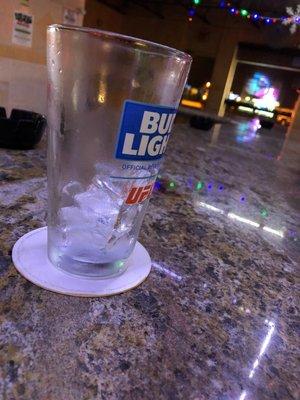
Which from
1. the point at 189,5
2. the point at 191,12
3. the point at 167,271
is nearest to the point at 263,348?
the point at 167,271

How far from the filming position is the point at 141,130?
0.78ft

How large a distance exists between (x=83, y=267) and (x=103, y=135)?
11 cm

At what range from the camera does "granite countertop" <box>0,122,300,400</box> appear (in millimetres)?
205

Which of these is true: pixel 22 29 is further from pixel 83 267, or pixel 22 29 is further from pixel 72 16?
pixel 83 267

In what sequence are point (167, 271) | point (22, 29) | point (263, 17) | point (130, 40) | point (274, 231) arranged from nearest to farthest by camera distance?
point (130, 40)
point (167, 271)
point (274, 231)
point (22, 29)
point (263, 17)

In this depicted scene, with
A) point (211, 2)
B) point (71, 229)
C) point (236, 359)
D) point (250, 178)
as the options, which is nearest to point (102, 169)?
point (71, 229)

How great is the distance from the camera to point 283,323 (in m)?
0.29

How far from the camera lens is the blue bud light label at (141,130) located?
0.23 meters

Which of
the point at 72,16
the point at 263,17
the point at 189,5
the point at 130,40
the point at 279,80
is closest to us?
the point at 130,40

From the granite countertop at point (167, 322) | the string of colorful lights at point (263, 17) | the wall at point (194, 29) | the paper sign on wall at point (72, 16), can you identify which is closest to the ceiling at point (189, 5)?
the wall at point (194, 29)

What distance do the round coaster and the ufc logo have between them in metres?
0.07

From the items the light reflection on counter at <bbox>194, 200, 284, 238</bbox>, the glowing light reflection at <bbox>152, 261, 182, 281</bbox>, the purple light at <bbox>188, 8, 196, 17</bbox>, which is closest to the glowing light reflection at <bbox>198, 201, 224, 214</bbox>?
the light reflection on counter at <bbox>194, 200, 284, 238</bbox>

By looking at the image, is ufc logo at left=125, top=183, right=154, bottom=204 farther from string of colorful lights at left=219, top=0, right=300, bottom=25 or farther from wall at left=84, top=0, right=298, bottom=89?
wall at left=84, top=0, right=298, bottom=89

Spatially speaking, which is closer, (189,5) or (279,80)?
(189,5)
